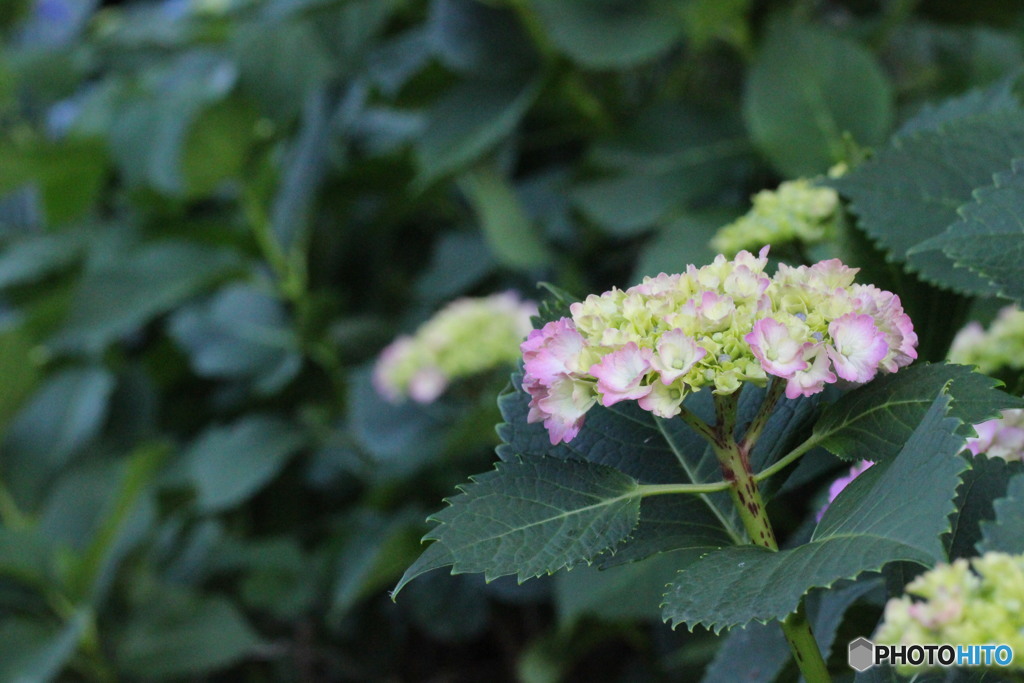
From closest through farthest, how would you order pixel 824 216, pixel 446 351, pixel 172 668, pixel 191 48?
1. pixel 824 216
2. pixel 446 351
3. pixel 172 668
4. pixel 191 48

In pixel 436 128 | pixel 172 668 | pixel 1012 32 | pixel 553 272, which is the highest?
pixel 436 128

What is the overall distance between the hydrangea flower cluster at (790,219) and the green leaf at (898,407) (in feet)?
0.63

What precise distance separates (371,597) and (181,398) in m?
0.54

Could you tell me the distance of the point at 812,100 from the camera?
111cm

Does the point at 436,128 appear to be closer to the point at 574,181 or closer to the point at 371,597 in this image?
the point at 574,181

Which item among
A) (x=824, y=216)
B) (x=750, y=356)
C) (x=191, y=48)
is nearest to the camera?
(x=750, y=356)

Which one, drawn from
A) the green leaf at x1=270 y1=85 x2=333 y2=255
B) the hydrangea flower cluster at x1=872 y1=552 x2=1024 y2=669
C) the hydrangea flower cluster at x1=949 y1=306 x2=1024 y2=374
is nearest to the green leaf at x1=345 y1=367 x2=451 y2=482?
the green leaf at x1=270 y1=85 x2=333 y2=255

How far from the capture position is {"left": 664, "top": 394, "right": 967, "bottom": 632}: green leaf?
328mm

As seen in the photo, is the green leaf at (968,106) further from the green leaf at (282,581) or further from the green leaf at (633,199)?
the green leaf at (282,581)

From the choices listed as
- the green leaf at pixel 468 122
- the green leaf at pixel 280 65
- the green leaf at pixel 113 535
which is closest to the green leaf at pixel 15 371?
the green leaf at pixel 113 535

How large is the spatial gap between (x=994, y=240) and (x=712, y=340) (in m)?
0.12

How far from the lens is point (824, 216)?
2.00ft

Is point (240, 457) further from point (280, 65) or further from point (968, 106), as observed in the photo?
point (968, 106)

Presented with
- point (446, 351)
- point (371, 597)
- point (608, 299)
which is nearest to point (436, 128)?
point (446, 351)
